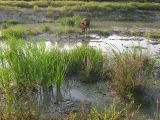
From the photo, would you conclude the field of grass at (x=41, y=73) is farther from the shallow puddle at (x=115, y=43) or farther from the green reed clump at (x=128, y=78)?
the shallow puddle at (x=115, y=43)

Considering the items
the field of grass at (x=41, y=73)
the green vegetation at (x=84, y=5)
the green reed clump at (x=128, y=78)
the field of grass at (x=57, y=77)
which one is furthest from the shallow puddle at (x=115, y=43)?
the green vegetation at (x=84, y=5)

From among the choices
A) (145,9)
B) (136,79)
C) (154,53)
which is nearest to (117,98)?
(136,79)

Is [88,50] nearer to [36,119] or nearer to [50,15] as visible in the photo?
[36,119]

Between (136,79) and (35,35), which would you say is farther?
(35,35)

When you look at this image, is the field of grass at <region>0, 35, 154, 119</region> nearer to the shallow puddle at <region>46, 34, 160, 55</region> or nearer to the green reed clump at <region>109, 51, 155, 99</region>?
the green reed clump at <region>109, 51, 155, 99</region>

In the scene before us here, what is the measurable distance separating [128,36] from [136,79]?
11303 millimetres

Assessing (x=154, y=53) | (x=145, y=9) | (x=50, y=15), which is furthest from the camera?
(x=145, y=9)

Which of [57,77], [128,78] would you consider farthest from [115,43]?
[57,77]

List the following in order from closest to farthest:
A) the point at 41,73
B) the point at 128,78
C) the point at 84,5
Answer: the point at 41,73 → the point at 128,78 → the point at 84,5

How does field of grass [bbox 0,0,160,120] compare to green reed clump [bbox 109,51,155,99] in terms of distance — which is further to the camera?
green reed clump [bbox 109,51,155,99]

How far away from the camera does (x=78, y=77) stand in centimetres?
890

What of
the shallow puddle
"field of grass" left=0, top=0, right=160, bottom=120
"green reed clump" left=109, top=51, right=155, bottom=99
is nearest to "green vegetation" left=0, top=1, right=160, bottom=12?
the shallow puddle

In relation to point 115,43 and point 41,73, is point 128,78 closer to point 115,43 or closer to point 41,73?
point 41,73

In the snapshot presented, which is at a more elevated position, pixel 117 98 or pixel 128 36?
pixel 117 98
